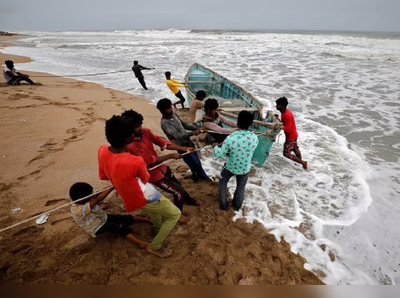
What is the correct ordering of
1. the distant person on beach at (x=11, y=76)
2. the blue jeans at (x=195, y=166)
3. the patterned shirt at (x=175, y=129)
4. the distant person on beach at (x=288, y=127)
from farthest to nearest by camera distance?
1. the distant person on beach at (x=11, y=76)
2. the distant person on beach at (x=288, y=127)
3. the blue jeans at (x=195, y=166)
4. the patterned shirt at (x=175, y=129)

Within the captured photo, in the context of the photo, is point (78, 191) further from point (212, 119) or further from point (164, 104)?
point (212, 119)

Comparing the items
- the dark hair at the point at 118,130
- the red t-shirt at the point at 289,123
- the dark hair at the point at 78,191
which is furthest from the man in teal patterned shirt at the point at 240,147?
the red t-shirt at the point at 289,123

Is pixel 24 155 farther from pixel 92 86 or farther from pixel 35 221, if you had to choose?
pixel 92 86

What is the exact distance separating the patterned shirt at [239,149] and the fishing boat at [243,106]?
120 centimetres

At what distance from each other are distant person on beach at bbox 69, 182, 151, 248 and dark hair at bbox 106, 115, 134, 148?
0.82 meters

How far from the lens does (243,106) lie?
603 cm

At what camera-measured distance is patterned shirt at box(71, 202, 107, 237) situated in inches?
100

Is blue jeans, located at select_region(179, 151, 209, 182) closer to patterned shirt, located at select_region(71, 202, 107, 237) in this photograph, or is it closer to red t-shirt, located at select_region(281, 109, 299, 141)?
patterned shirt, located at select_region(71, 202, 107, 237)

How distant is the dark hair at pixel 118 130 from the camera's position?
80.2 inches

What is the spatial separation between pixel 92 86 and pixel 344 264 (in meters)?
11.9

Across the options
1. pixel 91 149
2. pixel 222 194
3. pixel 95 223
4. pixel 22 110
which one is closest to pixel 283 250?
pixel 222 194

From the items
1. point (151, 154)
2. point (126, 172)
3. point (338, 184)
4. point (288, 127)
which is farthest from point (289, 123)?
point (126, 172)

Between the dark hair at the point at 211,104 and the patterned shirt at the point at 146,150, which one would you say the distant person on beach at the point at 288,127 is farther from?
the patterned shirt at the point at 146,150

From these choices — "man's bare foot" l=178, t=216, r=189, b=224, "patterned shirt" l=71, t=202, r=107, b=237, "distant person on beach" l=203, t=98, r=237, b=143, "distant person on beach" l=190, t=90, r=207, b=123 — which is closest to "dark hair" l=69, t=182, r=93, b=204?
"patterned shirt" l=71, t=202, r=107, b=237
